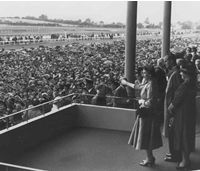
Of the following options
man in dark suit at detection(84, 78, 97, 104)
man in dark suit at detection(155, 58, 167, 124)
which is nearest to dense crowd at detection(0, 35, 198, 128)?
man in dark suit at detection(84, 78, 97, 104)

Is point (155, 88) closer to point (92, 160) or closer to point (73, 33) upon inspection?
point (92, 160)

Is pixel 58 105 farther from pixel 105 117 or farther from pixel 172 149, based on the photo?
pixel 172 149

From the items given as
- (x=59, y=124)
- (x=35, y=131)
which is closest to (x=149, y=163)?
(x=35, y=131)

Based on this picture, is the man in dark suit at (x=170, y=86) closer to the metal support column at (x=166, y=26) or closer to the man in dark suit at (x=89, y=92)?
the man in dark suit at (x=89, y=92)

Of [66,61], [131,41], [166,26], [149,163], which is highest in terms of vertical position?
[166,26]

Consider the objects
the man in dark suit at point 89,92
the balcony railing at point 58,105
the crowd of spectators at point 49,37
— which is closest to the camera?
Result: the balcony railing at point 58,105

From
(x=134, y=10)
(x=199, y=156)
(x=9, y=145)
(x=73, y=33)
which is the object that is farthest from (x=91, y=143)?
(x=73, y=33)

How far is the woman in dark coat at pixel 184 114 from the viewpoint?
3400mm

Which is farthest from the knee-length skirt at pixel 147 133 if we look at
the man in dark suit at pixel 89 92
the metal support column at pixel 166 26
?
the metal support column at pixel 166 26

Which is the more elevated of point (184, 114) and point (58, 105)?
point (184, 114)

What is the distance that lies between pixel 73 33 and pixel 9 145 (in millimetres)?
35086

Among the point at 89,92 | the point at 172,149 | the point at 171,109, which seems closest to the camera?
the point at 171,109

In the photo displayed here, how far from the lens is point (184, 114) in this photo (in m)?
3.50

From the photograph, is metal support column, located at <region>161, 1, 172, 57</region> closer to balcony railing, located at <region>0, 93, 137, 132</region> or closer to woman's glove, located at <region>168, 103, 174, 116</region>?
balcony railing, located at <region>0, 93, 137, 132</region>
